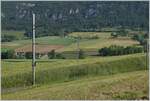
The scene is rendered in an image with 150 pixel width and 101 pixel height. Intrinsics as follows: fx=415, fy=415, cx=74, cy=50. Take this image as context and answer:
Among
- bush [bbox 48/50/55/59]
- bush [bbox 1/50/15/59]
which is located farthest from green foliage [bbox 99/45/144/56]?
bush [bbox 1/50/15/59]

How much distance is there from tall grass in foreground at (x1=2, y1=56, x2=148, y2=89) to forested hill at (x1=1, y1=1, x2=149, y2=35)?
569 inches

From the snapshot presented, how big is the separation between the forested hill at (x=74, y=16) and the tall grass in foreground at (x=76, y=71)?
47.5 ft

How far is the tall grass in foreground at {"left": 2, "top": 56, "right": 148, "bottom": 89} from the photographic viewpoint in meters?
24.0

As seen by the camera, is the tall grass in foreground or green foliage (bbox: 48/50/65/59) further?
green foliage (bbox: 48/50/65/59)

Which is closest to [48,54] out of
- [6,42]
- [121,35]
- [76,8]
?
[6,42]

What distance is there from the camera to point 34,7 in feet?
142

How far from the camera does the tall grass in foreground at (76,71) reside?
944 inches

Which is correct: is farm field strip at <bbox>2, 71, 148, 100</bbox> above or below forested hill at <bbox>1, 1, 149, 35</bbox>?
below

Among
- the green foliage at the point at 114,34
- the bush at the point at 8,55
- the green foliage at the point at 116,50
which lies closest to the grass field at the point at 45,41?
the bush at the point at 8,55

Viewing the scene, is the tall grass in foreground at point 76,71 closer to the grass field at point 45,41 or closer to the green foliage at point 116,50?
the grass field at point 45,41

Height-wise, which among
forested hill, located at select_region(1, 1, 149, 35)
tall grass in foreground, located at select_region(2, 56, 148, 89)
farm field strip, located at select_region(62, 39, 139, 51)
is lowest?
tall grass in foreground, located at select_region(2, 56, 148, 89)

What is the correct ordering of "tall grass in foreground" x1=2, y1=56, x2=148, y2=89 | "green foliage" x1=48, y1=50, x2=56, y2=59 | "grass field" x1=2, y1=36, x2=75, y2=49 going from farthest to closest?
1. "green foliage" x1=48, y1=50, x2=56, y2=59
2. "grass field" x1=2, y1=36, x2=75, y2=49
3. "tall grass in foreground" x1=2, y1=56, x2=148, y2=89

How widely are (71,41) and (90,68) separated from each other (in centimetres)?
2054

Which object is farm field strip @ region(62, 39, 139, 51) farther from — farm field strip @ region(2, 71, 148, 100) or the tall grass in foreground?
farm field strip @ region(2, 71, 148, 100)
